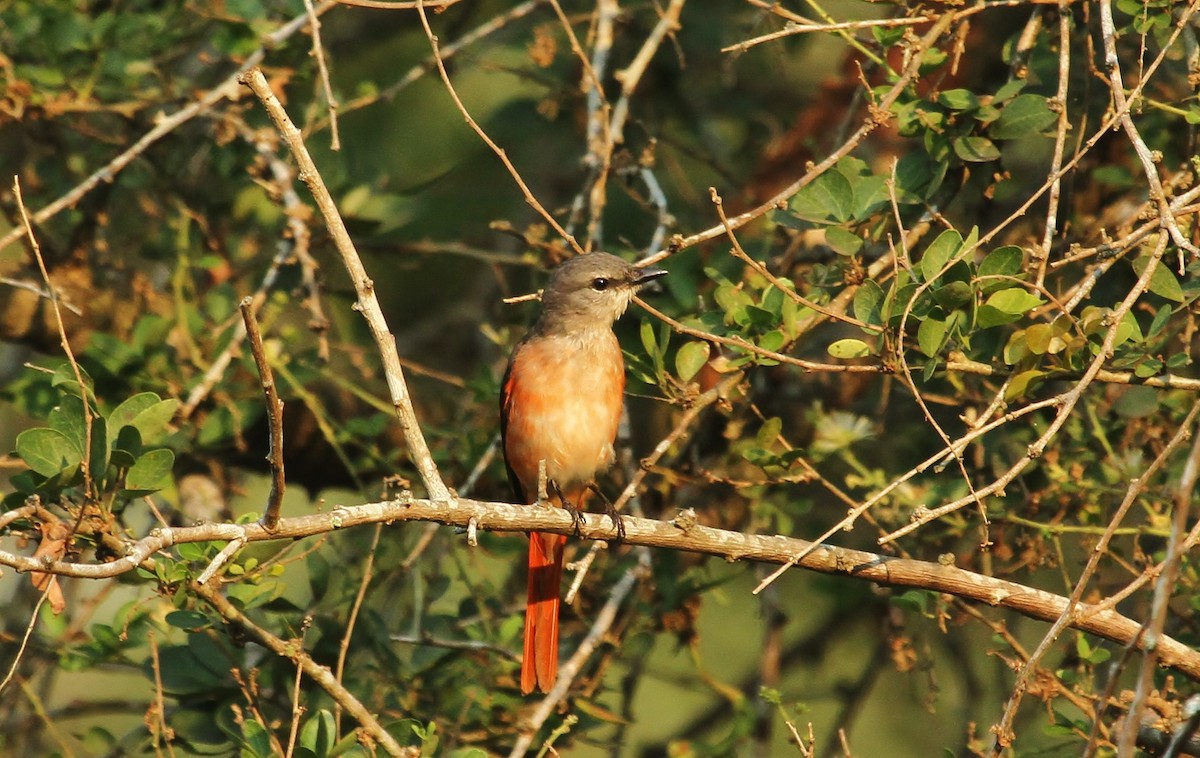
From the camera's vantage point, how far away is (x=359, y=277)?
3.14 metres

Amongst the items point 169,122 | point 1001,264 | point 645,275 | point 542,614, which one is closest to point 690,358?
point 645,275

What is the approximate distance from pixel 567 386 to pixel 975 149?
1737 mm

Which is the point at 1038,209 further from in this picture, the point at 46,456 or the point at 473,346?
the point at 46,456

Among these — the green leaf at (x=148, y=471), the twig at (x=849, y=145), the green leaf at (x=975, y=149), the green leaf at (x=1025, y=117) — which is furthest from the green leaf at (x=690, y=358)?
the green leaf at (x=148, y=471)

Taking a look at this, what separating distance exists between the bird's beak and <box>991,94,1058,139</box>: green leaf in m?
1.26

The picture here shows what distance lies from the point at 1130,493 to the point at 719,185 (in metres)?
4.26

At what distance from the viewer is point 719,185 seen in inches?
265

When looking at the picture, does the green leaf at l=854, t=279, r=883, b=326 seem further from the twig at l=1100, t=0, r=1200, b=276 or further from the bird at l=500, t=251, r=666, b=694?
the bird at l=500, t=251, r=666, b=694

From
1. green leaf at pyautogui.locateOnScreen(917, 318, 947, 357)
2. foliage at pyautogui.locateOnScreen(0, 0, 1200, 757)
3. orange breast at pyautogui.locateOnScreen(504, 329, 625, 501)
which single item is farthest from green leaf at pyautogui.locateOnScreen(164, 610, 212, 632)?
green leaf at pyautogui.locateOnScreen(917, 318, 947, 357)

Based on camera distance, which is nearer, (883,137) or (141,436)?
(141,436)

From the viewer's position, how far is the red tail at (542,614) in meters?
4.33

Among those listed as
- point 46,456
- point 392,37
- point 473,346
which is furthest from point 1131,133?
point 392,37

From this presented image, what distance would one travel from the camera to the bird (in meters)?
4.69

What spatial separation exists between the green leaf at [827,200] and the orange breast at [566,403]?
114cm
